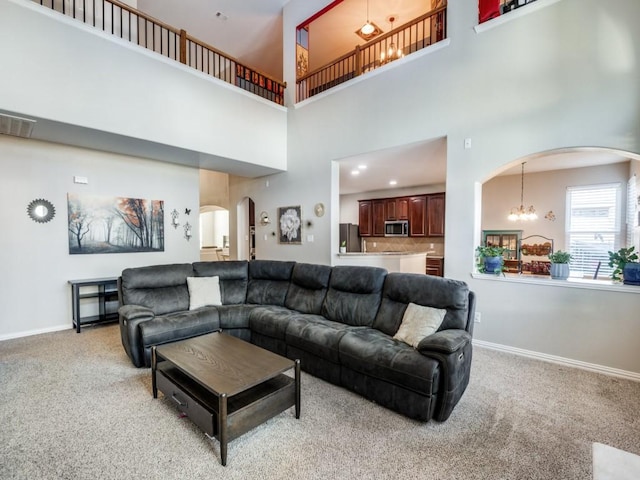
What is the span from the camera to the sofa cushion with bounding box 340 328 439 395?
210cm

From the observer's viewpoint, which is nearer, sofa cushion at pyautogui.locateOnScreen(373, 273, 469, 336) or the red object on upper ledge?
sofa cushion at pyautogui.locateOnScreen(373, 273, 469, 336)

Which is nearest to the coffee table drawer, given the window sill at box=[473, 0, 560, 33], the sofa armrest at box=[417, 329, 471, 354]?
the sofa armrest at box=[417, 329, 471, 354]

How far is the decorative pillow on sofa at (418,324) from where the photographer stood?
2.51m

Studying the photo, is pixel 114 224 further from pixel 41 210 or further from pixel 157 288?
pixel 157 288

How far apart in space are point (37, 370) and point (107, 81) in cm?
334

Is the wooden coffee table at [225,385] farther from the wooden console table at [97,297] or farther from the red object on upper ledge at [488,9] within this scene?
the red object on upper ledge at [488,9]

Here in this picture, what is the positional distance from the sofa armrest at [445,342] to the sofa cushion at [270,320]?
1.47 m

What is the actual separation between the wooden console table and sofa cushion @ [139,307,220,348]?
184 centimetres

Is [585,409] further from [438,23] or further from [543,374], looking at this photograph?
[438,23]

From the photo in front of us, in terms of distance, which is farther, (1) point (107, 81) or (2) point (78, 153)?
(2) point (78, 153)

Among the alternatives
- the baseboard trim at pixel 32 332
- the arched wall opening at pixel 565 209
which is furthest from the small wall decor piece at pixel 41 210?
the arched wall opening at pixel 565 209

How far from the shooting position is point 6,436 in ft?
6.56

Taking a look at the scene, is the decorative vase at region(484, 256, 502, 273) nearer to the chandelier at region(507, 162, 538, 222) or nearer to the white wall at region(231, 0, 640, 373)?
the white wall at region(231, 0, 640, 373)

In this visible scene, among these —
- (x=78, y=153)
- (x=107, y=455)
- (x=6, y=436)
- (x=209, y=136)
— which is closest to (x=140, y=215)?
(x=78, y=153)
